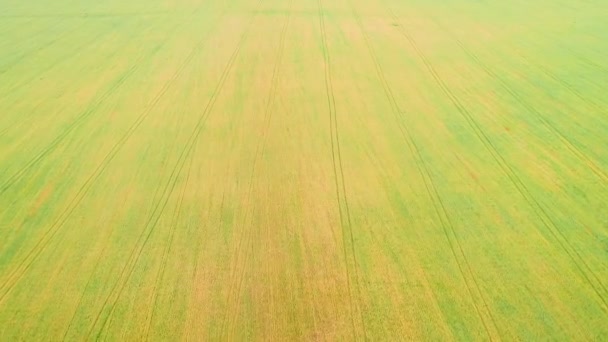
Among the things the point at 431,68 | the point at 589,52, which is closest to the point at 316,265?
the point at 431,68

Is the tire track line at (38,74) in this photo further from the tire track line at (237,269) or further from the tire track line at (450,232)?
the tire track line at (450,232)

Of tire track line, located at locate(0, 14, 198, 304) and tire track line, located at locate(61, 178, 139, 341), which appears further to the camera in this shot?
tire track line, located at locate(0, 14, 198, 304)

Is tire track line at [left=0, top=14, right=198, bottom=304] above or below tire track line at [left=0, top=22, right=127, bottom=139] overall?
below

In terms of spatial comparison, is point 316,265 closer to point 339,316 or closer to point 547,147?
point 339,316

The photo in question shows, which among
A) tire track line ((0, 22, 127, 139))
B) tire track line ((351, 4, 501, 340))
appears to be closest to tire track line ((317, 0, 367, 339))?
tire track line ((351, 4, 501, 340))

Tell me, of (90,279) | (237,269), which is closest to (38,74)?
(90,279)

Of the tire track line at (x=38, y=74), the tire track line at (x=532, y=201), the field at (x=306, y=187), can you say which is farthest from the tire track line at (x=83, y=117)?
the tire track line at (x=532, y=201)

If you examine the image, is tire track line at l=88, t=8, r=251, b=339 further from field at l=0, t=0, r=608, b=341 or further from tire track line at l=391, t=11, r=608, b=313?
tire track line at l=391, t=11, r=608, b=313

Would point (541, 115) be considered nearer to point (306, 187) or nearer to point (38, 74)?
point (306, 187)
